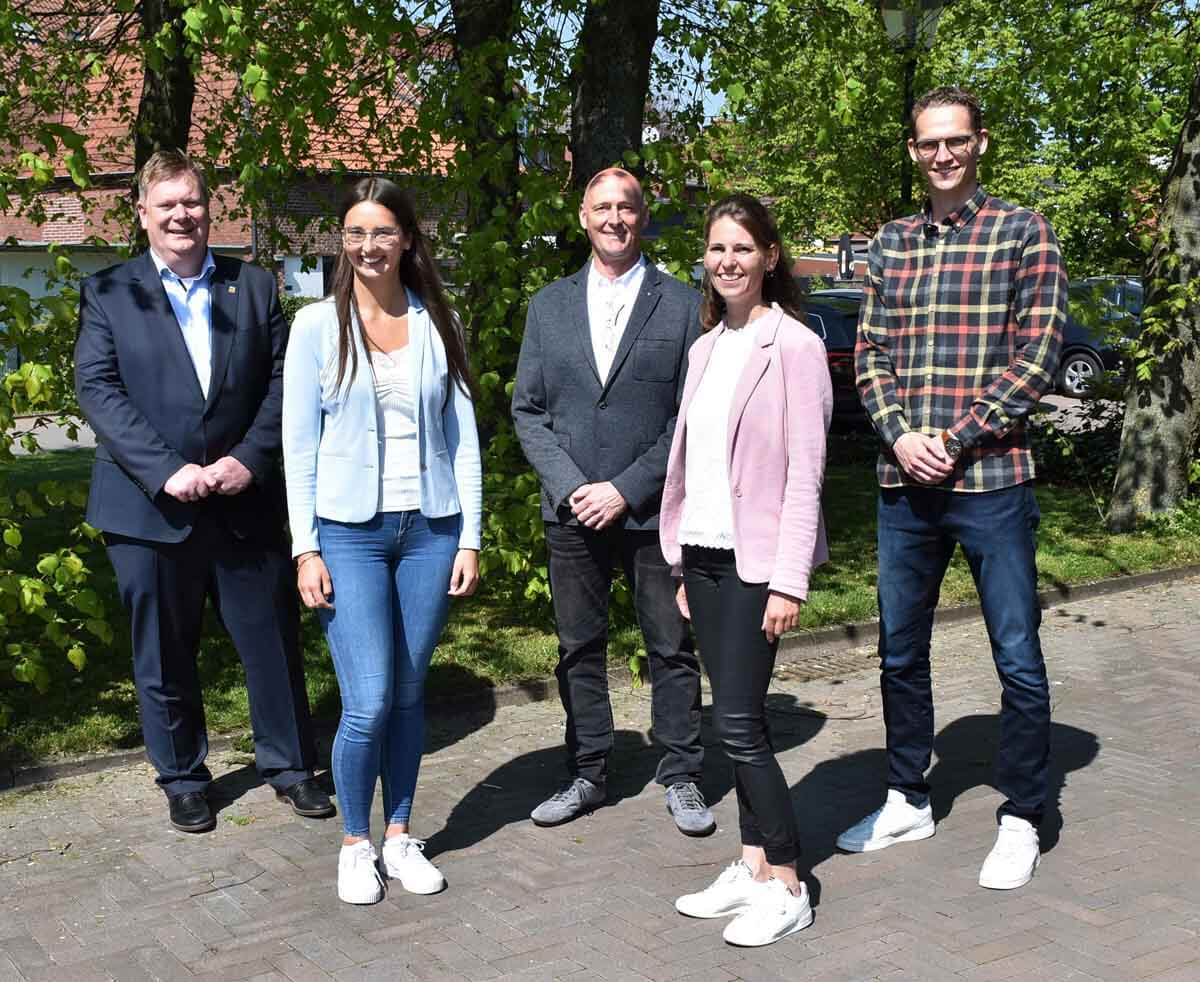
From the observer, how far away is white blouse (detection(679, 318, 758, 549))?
4258 mm

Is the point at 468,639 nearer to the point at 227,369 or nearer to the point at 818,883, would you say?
the point at 227,369

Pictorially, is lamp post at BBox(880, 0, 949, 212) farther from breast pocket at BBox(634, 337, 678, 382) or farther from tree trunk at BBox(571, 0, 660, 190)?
breast pocket at BBox(634, 337, 678, 382)

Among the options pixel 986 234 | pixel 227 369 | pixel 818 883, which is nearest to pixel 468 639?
pixel 227 369

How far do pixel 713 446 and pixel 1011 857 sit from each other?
1.66m

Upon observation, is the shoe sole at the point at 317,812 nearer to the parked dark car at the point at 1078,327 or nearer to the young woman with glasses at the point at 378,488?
the young woman with glasses at the point at 378,488

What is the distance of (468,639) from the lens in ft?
25.5

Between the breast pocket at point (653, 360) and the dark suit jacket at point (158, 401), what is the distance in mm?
1295

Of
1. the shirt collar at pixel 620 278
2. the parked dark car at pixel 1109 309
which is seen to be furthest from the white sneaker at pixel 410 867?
the parked dark car at pixel 1109 309

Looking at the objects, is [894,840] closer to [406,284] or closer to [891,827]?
[891,827]

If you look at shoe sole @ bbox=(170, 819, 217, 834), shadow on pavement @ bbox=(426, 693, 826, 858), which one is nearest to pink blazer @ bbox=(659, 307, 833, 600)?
shadow on pavement @ bbox=(426, 693, 826, 858)

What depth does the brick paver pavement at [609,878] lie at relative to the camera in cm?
412

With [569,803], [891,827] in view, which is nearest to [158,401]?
[569,803]

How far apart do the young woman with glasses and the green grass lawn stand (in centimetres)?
185

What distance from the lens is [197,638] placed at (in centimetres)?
548
